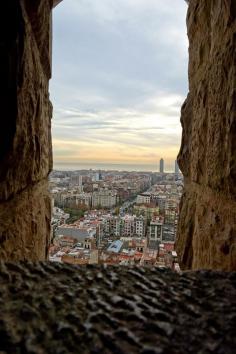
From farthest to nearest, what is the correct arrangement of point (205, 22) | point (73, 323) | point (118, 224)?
point (118, 224) < point (205, 22) < point (73, 323)

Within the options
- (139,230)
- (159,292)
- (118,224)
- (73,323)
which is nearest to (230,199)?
(159,292)

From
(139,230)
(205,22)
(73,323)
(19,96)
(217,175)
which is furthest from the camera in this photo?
(139,230)

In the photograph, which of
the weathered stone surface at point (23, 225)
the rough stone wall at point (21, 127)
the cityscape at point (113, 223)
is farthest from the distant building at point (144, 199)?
the rough stone wall at point (21, 127)

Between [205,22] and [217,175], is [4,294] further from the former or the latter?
[205,22]

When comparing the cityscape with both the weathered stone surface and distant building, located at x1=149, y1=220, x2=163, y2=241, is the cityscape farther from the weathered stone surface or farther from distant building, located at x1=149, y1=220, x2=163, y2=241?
the weathered stone surface

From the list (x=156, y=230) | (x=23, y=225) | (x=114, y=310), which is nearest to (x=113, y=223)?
(x=156, y=230)

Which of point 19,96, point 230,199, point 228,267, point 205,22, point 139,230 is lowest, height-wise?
point 139,230

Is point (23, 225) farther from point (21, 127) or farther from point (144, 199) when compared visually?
point (144, 199)
